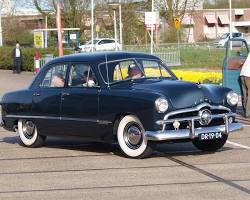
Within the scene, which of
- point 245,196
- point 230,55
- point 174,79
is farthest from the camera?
point 230,55

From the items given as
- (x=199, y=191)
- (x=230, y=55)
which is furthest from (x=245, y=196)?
(x=230, y=55)

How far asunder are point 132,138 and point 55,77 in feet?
7.12

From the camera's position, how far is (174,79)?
37.7ft

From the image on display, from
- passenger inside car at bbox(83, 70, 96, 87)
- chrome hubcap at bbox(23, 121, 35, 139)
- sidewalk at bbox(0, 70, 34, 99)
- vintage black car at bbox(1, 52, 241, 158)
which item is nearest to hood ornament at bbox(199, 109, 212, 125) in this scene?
vintage black car at bbox(1, 52, 241, 158)

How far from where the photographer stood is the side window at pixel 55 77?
11.8 meters

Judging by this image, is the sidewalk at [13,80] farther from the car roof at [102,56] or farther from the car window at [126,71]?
the car window at [126,71]

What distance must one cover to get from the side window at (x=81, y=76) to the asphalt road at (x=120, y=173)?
1.12 metres

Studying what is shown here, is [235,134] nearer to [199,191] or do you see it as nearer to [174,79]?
[174,79]

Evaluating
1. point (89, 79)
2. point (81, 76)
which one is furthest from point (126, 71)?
point (81, 76)

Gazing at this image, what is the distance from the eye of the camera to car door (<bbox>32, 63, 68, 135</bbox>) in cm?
1170

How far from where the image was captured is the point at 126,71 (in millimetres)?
11227

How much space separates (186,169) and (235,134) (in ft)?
13.5

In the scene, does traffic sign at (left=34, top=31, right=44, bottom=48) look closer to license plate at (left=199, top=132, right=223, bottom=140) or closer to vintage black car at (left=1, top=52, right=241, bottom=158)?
vintage black car at (left=1, top=52, right=241, bottom=158)

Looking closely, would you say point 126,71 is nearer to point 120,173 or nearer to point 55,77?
point 55,77
